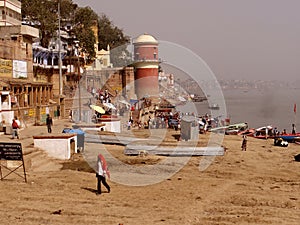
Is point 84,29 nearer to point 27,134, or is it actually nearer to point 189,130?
point 189,130

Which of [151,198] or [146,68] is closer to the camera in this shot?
[151,198]

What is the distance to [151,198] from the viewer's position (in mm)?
11461

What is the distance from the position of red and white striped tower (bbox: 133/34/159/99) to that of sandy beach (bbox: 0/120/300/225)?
41.7 meters

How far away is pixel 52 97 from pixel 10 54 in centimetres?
616

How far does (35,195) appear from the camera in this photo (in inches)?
428

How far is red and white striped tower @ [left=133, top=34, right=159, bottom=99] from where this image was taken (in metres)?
58.4

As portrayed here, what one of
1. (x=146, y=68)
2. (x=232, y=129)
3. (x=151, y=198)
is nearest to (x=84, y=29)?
(x=146, y=68)

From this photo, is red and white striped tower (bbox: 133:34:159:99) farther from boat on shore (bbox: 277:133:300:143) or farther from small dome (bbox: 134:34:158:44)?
boat on shore (bbox: 277:133:300:143)

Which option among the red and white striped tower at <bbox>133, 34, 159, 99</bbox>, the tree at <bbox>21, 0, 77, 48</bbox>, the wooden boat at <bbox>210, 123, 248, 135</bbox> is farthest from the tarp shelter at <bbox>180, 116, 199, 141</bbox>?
the red and white striped tower at <bbox>133, 34, 159, 99</bbox>

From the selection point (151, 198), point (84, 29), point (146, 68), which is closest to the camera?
point (151, 198)

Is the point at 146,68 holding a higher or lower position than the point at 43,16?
lower

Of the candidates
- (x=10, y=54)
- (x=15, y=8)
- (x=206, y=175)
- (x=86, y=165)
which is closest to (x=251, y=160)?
(x=206, y=175)

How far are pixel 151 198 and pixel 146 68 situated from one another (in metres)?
48.7

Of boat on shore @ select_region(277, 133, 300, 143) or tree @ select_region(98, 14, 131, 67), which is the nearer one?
boat on shore @ select_region(277, 133, 300, 143)
